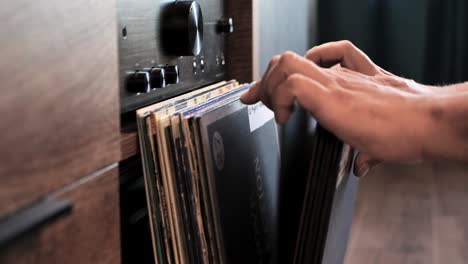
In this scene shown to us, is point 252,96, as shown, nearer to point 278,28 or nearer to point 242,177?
point 242,177

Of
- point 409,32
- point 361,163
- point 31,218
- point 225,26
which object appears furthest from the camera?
point 409,32

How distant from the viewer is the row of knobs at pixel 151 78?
0.59 m

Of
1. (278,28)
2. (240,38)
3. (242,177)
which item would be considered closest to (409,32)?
(278,28)

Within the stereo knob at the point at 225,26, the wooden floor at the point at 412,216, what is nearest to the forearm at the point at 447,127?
the stereo knob at the point at 225,26

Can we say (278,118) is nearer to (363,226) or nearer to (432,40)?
(363,226)

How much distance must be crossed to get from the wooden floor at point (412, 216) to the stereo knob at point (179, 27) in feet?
4.23

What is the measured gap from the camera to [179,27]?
0.66 meters

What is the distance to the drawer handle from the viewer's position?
0.35 meters

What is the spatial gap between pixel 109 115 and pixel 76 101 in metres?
0.06

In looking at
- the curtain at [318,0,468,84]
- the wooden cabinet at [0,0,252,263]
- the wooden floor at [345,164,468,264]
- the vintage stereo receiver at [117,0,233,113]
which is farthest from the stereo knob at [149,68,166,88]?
the curtain at [318,0,468,84]

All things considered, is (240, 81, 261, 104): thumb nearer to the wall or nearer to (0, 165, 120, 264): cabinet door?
(0, 165, 120, 264): cabinet door

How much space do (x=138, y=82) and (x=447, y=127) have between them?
278 mm

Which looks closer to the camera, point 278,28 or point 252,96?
point 252,96

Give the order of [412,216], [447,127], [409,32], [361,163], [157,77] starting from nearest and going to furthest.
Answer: [447,127]
[157,77]
[361,163]
[412,216]
[409,32]
